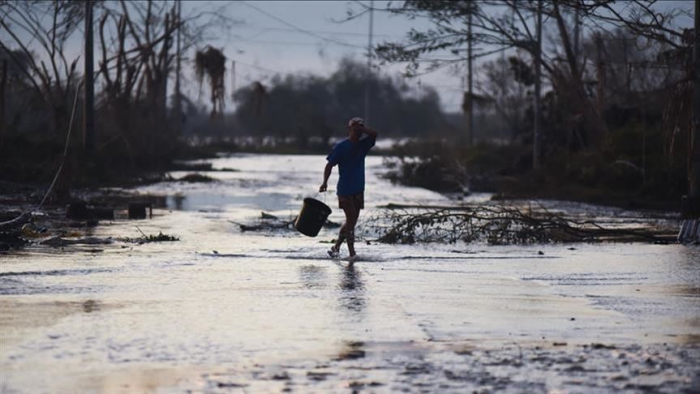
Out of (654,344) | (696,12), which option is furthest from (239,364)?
(696,12)

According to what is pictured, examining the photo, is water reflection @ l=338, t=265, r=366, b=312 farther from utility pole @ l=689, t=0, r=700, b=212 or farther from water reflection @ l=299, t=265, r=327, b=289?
utility pole @ l=689, t=0, r=700, b=212

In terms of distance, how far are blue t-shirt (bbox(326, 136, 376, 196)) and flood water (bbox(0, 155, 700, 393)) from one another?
1.02 metres

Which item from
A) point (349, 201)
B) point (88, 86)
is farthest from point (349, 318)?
point (88, 86)

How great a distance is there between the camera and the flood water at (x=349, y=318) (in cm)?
873

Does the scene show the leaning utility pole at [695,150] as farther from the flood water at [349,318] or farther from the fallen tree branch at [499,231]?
the flood water at [349,318]

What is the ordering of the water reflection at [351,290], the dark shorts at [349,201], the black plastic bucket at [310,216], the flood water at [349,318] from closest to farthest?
the flood water at [349,318] → the water reflection at [351,290] → the dark shorts at [349,201] → the black plastic bucket at [310,216]

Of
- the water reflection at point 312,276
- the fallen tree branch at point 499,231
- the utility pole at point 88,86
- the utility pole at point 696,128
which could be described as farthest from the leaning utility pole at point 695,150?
the utility pole at point 88,86

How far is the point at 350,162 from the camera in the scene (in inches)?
712

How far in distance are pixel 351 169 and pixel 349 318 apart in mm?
6597

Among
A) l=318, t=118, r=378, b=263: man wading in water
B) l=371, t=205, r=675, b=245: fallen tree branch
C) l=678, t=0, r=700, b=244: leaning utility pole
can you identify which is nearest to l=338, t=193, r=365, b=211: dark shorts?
l=318, t=118, r=378, b=263: man wading in water

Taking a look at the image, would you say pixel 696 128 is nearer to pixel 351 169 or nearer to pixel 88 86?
pixel 351 169

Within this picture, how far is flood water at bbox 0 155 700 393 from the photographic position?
8.73m

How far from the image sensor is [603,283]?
49.0ft

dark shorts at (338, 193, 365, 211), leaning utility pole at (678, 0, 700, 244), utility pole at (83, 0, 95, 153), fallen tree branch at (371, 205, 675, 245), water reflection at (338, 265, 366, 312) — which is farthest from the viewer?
utility pole at (83, 0, 95, 153)
